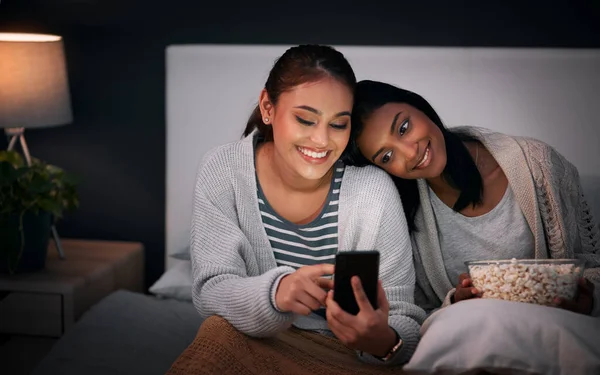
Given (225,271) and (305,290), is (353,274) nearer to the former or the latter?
(305,290)

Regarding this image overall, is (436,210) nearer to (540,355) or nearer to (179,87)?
(540,355)

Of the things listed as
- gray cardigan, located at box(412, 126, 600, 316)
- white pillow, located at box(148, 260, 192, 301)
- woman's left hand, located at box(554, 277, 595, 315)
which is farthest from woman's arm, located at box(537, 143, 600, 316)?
white pillow, located at box(148, 260, 192, 301)

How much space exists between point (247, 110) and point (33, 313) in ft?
2.52

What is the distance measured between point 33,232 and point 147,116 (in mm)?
449

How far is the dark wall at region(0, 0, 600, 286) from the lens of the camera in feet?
5.94

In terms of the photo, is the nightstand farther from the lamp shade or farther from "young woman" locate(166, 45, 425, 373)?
"young woman" locate(166, 45, 425, 373)

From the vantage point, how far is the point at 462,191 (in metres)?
1.47

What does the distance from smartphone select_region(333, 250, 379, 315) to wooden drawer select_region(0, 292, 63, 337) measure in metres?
1.00

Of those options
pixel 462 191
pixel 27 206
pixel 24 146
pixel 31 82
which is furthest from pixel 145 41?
pixel 462 191

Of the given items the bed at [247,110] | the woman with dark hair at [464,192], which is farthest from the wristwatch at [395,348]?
the bed at [247,110]

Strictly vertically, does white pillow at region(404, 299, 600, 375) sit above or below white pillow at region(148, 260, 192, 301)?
above

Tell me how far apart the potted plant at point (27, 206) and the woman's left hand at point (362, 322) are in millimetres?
1002

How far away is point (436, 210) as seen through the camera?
1453mm

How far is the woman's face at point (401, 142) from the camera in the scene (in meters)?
1.36
